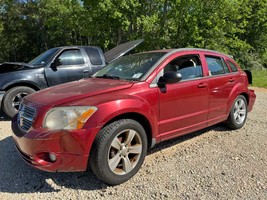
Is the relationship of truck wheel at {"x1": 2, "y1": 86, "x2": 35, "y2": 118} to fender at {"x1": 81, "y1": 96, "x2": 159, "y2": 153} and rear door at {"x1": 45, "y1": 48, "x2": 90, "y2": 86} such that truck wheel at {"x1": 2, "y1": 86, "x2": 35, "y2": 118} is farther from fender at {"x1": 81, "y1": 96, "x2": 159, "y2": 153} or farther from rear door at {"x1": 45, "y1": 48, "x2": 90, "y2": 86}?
fender at {"x1": 81, "y1": 96, "x2": 159, "y2": 153}

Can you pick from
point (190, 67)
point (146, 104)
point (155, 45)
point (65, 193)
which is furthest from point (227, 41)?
point (65, 193)

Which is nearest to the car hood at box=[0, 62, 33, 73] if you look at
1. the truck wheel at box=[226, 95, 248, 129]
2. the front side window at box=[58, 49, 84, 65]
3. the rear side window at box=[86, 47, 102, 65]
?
the front side window at box=[58, 49, 84, 65]

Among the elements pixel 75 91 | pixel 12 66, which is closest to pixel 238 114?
pixel 75 91

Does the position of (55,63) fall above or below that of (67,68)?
above

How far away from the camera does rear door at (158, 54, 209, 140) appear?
3.84 metres

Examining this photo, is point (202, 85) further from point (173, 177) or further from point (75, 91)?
point (75, 91)

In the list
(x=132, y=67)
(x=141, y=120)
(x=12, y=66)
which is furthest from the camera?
(x=12, y=66)

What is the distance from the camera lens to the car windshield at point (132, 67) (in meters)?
3.94

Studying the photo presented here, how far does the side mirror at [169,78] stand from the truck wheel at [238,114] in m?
1.99

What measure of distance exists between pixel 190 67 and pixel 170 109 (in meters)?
0.93

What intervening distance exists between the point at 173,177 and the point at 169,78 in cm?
132

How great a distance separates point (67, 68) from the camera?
277 inches

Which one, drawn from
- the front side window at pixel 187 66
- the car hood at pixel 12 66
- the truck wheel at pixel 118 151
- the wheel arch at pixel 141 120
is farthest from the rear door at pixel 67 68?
the truck wheel at pixel 118 151

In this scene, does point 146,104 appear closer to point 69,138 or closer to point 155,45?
point 69,138
